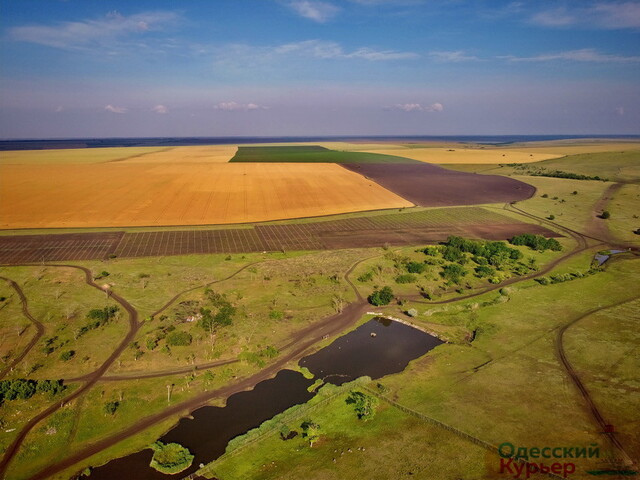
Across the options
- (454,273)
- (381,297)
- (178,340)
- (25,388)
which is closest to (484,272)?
(454,273)

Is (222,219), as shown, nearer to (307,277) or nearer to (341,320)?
(307,277)

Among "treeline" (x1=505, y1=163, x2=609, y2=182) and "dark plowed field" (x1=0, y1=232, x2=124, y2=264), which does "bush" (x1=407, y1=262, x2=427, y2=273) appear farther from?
"treeline" (x1=505, y1=163, x2=609, y2=182)

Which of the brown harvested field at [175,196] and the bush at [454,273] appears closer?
the bush at [454,273]

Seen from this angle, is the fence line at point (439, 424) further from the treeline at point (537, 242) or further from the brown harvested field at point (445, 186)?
the brown harvested field at point (445, 186)

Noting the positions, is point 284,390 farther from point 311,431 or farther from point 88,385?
point 88,385

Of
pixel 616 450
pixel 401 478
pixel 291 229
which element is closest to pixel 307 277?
pixel 291 229

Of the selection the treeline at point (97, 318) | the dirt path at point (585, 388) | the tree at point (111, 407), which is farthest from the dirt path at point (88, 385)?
the dirt path at point (585, 388)
